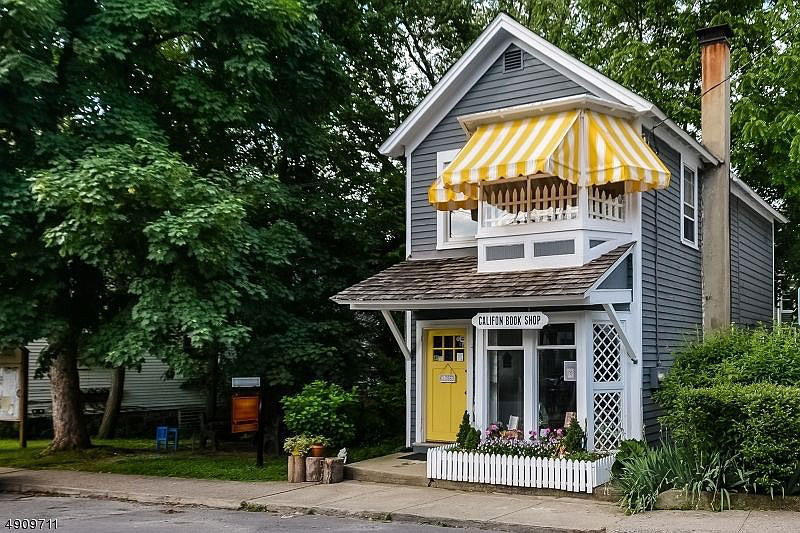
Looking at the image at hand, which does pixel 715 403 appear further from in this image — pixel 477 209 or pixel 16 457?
pixel 16 457

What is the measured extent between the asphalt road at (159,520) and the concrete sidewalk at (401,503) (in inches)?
12.7

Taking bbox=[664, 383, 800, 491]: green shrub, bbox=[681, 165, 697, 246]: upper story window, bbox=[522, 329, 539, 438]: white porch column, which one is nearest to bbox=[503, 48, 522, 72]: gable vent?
bbox=[681, 165, 697, 246]: upper story window

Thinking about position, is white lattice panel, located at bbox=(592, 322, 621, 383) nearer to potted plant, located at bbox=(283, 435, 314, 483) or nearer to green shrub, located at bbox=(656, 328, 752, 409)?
green shrub, located at bbox=(656, 328, 752, 409)

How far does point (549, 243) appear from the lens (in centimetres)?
1444

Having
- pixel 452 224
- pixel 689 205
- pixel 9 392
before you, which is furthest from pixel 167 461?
pixel 689 205

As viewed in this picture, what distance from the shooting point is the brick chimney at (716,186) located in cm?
1634

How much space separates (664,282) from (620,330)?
2839 millimetres

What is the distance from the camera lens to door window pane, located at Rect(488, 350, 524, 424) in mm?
14625

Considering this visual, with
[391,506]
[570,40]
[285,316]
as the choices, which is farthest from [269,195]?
[570,40]

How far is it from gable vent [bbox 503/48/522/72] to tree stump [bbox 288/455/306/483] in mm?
8416

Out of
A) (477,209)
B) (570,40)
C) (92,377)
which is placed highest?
(570,40)

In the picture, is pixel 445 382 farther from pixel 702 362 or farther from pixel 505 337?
pixel 702 362

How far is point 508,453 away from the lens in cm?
1351

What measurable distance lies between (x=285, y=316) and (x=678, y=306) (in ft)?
28.3
